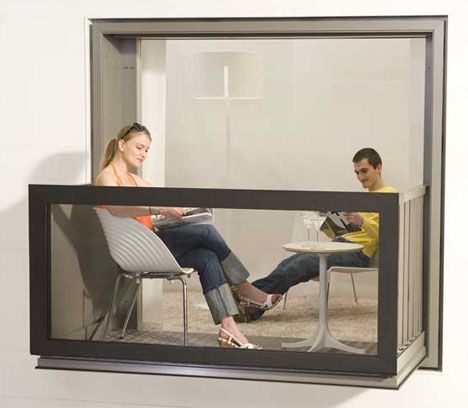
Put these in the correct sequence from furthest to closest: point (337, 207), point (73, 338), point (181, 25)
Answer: point (181, 25) < point (73, 338) < point (337, 207)

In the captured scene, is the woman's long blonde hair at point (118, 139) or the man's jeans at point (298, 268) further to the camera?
the woman's long blonde hair at point (118, 139)

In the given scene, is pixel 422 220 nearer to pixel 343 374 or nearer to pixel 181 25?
pixel 343 374

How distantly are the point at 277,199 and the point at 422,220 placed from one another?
70 cm

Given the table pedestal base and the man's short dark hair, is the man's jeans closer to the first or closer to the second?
the table pedestal base

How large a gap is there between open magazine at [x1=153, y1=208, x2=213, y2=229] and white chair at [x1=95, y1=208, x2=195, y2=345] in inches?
1.9

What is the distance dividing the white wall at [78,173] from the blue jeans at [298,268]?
22.9 inches

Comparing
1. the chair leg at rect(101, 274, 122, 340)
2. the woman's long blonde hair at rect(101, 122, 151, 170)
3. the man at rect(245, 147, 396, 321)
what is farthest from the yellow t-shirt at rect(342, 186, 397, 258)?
the woman's long blonde hair at rect(101, 122, 151, 170)

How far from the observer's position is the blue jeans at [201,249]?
3.67 m

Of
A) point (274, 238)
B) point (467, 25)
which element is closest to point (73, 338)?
point (274, 238)

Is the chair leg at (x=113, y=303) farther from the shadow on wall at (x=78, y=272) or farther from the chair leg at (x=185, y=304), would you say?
the chair leg at (x=185, y=304)

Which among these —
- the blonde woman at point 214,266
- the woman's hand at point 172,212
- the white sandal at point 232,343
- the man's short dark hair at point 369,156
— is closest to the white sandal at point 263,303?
the blonde woman at point 214,266

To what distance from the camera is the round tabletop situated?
3541 millimetres

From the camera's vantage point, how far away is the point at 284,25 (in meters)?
4.03

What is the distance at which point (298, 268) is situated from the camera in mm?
3609
